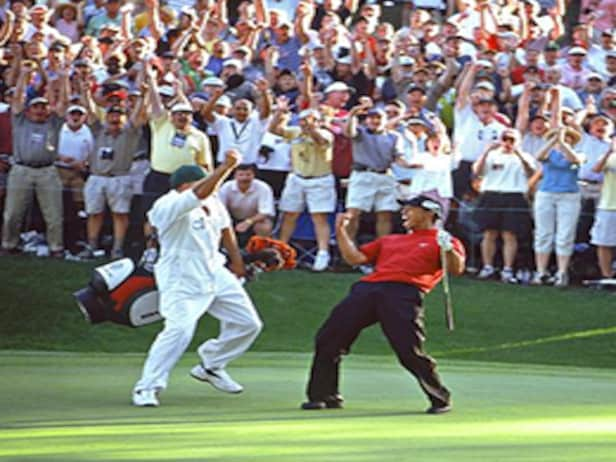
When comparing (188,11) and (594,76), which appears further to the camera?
(188,11)

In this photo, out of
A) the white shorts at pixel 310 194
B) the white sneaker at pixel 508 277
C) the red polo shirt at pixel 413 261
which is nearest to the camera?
the red polo shirt at pixel 413 261

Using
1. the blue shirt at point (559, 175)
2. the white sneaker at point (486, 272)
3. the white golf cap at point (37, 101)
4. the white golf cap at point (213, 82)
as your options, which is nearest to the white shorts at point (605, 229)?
the blue shirt at point (559, 175)

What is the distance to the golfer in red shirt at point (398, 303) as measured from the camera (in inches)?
411

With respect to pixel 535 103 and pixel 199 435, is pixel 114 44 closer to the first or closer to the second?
pixel 535 103

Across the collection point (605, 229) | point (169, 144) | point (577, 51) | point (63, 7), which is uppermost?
point (63, 7)

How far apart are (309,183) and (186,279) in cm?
793

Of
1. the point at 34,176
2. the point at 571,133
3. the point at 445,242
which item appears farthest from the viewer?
the point at 34,176

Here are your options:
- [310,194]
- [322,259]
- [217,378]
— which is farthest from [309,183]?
[217,378]

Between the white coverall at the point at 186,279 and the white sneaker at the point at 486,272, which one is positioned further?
the white sneaker at the point at 486,272

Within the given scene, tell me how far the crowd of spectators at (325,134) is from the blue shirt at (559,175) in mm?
23

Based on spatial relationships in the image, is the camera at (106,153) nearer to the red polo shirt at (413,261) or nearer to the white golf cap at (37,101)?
the white golf cap at (37,101)

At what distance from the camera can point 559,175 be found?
712 inches

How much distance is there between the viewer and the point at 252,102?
19.6m

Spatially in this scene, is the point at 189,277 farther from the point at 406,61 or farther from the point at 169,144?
the point at 406,61
